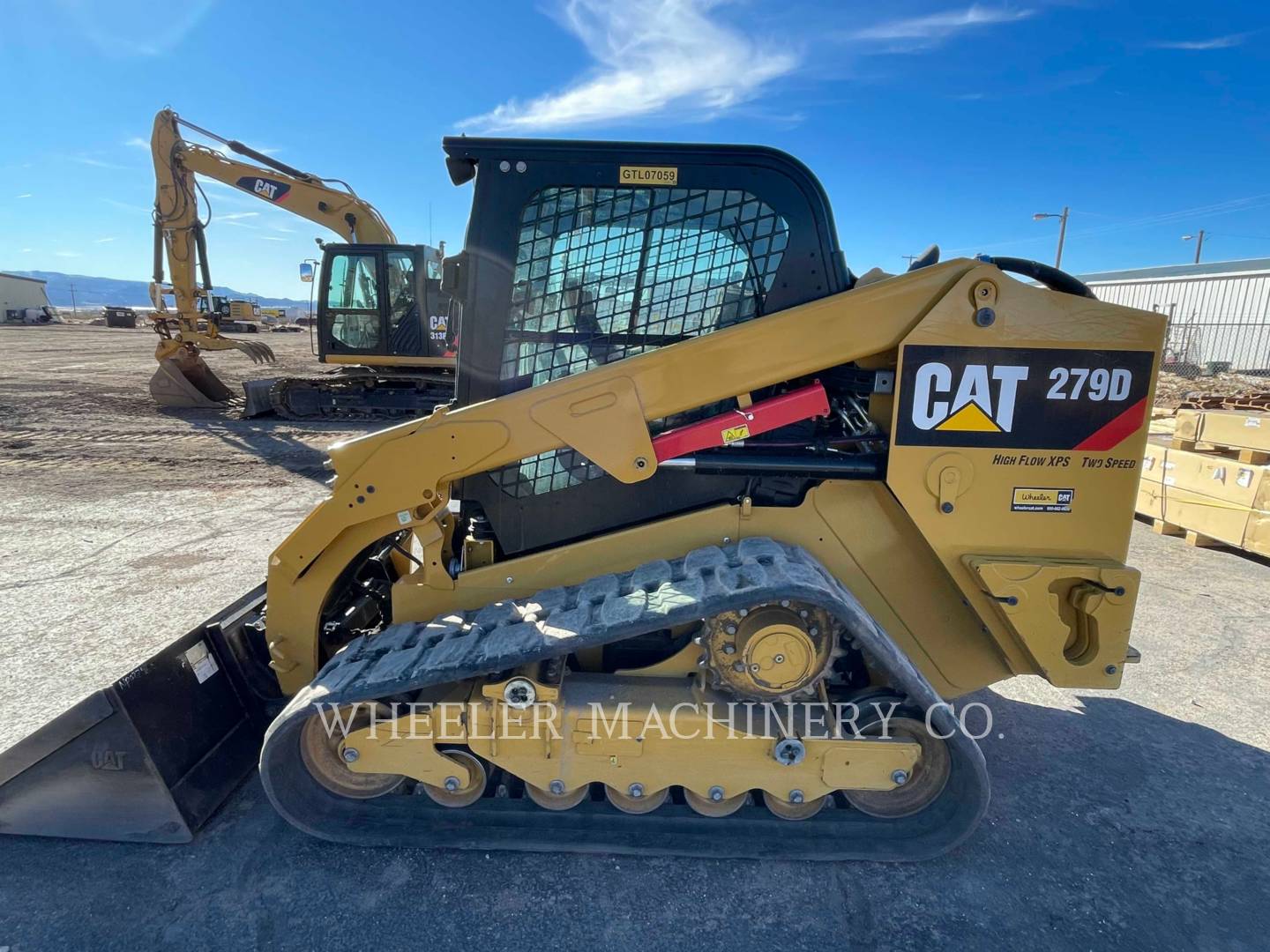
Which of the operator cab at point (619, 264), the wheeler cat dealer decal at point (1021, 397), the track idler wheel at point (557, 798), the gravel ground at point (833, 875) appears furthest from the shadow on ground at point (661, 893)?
the wheeler cat dealer decal at point (1021, 397)

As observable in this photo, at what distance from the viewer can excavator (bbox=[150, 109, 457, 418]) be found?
11461 mm

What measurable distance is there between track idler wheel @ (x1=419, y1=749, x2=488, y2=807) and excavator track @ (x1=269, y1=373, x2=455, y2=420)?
1045 cm

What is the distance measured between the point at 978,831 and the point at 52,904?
10.9 feet

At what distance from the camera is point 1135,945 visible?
2191 millimetres

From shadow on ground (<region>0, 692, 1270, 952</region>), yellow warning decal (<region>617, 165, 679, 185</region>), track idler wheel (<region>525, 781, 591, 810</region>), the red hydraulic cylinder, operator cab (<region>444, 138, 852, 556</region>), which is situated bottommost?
shadow on ground (<region>0, 692, 1270, 952</region>)

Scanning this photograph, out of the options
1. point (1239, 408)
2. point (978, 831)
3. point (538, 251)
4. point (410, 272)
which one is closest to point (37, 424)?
point (410, 272)

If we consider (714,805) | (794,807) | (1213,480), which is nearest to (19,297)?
(714,805)

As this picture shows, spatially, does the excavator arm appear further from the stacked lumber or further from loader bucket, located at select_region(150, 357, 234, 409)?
the stacked lumber

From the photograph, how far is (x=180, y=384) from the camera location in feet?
42.4

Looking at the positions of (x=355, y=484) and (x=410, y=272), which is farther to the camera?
(x=410, y=272)

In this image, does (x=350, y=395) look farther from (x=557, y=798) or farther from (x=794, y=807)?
(x=794, y=807)

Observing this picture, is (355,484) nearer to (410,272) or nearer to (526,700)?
(526,700)

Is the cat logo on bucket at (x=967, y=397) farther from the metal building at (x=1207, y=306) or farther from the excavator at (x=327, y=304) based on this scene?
the metal building at (x=1207, y=306)

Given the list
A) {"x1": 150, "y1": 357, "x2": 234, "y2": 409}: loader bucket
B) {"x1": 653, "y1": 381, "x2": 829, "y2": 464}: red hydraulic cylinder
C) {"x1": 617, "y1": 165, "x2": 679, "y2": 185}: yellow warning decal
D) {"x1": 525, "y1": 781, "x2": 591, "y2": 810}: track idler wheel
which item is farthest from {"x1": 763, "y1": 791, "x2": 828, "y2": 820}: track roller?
{"x1": 150, "y1": 357, "x2": 234, "y2": 409}: loader bucket
